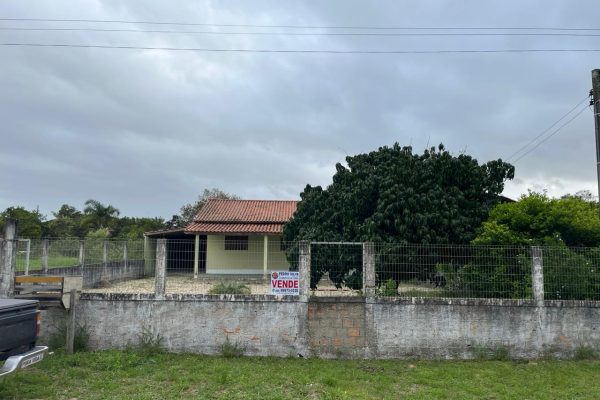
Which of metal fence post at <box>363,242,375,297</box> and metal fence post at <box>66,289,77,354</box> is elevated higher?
metal fence post at <box>363,242,375,297</box>

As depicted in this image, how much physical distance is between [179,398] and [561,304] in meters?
6.56

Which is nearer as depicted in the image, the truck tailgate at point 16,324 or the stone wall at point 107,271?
the truck tailgate at point 16,324

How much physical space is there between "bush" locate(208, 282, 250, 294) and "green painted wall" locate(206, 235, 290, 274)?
753 cm

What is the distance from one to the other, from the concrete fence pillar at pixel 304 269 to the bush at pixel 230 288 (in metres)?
1.63

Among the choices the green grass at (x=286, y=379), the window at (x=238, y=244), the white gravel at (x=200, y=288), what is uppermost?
the window at (x=238, y=244)

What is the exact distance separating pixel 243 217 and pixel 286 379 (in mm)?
14708

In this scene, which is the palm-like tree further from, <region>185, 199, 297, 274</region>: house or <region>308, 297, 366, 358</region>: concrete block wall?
<region>308, 297, 366, 358</region>: concrete block wall

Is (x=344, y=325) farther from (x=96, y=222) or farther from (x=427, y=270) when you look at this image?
Answer: (x=96, y=222)

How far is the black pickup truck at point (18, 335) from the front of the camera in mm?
5159

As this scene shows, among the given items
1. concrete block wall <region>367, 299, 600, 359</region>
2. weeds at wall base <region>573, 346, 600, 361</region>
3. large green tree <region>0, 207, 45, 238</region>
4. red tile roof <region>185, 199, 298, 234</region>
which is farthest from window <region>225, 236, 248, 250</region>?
large green tree <region>0, 207, 45, 238</region>

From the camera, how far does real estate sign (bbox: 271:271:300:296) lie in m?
7.92

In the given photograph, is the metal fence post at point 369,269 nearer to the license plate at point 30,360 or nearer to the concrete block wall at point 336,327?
the concrete block wall at point 336,327

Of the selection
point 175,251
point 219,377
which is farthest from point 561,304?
point 175,251

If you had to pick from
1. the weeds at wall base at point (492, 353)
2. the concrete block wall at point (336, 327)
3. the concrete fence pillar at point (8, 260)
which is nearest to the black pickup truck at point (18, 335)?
the concrete fence pillar at point (8, 260)
